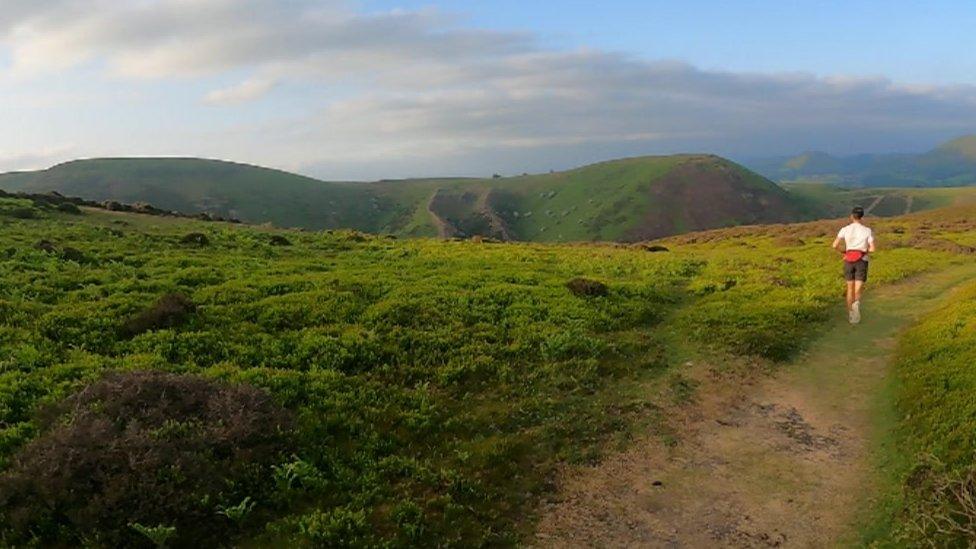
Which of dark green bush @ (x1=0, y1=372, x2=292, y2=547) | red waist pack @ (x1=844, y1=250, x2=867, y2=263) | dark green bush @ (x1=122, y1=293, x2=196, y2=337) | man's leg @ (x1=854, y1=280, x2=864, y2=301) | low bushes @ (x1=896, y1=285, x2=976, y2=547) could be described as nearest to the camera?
dark green bush @ (x1=0, y1=372, x2=292, y2=547)

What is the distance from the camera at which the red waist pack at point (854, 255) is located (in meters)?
22.5

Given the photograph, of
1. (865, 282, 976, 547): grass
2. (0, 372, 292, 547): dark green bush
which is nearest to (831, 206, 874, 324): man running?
(865, 282, 976, 547): grass

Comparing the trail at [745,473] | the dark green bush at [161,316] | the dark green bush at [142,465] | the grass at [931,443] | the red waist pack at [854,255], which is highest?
the red waist pack at [854,255]

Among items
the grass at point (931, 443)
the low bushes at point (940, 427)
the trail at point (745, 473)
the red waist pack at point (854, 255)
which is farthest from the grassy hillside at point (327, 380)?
the grass at point (931, 443)

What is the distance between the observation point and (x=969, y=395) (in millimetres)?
13961

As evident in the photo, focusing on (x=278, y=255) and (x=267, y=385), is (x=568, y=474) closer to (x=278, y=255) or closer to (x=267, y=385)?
(x=267, y=385)

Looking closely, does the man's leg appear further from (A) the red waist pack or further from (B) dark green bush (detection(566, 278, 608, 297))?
(B) dark green bush (detection(566, 278, 608, 297))

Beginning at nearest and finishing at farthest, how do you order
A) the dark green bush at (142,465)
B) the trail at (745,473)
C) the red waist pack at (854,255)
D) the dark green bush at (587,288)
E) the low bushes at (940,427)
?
the dark green bush at (142,465), the low bushes at (940,427), the trail at (745,473), the red waist pack at (854,255), the dark green bush at (587,288)

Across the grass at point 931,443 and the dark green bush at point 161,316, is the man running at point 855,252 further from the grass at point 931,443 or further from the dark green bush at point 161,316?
the dark green bush at point 161,316

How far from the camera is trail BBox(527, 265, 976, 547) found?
10.2 metres

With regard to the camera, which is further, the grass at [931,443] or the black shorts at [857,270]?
the black shorts at [857,270]

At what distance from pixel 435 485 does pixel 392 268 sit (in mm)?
19996

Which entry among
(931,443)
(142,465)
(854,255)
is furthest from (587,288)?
(142,465)

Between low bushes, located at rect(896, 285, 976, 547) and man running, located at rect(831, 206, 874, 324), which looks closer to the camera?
low bushes, located at rect(896, 285, 976, 547)
